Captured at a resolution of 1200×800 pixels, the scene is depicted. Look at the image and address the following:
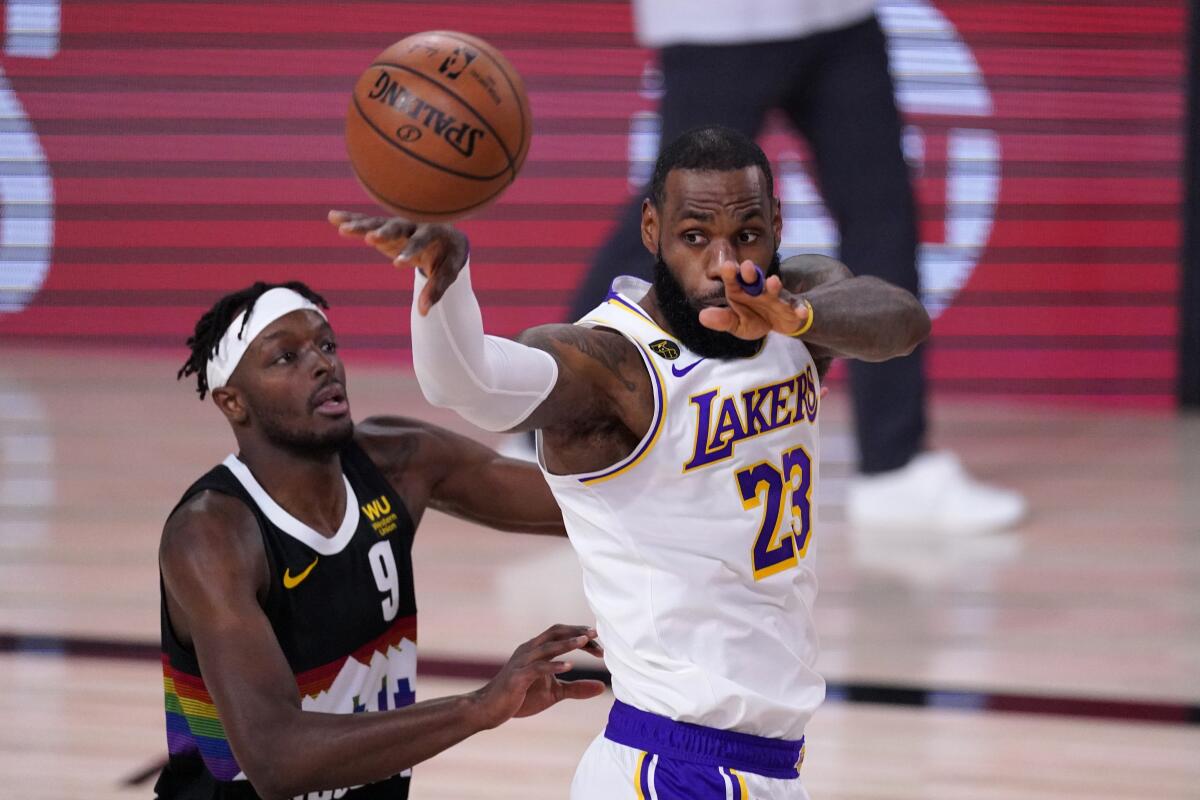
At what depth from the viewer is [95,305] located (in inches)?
387

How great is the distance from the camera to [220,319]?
12.1ft

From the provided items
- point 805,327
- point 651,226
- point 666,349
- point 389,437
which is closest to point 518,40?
point 389,437

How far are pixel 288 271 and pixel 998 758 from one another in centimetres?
589

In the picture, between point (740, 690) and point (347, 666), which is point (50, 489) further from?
point (740, 690)

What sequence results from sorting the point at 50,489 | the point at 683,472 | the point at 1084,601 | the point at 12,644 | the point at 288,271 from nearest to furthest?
the point at 683,472 → the point at 12,644 → the point at 1084,601 → the point at 50,489 → the point at 288,271

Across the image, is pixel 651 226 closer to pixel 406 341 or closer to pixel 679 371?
pixel 679 371

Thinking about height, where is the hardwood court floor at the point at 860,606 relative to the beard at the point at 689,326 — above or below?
below

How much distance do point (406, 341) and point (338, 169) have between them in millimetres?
1028

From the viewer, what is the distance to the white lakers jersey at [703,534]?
9.73 ft

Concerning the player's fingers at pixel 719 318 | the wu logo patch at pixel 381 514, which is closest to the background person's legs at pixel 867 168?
the wu logo patch at pixel 381 514

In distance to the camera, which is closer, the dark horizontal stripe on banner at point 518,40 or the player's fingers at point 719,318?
the player's fingers at point 719,318

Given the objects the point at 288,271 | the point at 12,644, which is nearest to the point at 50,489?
the point at 12,644

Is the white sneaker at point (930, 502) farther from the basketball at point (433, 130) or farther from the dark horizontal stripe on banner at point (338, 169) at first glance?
the basketball at point (433, 130)

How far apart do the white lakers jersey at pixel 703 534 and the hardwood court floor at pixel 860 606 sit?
154cm
